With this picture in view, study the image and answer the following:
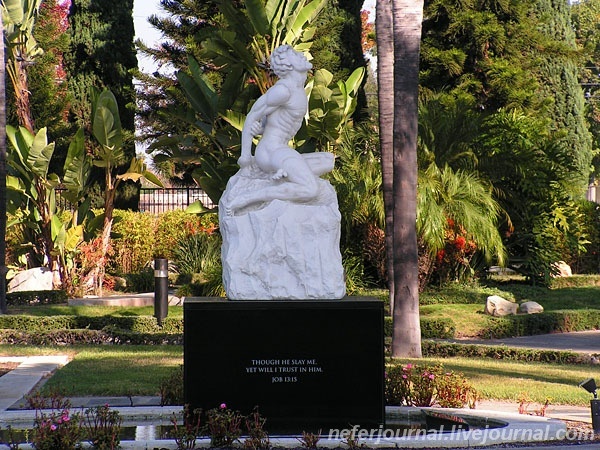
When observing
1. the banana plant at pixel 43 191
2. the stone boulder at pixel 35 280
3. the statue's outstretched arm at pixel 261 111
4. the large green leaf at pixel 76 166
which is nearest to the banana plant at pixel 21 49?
the banana plant at pixel 43 191

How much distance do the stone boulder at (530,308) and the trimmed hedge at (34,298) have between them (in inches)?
350

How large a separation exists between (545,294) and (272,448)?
15222 mm

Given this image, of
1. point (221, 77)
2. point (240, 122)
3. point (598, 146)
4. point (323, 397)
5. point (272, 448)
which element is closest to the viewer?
point (272, 448)

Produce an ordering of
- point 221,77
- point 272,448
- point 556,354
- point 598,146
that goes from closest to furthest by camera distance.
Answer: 1. point 272,448
2. point 556,354
3. point 221,77
4. point 598,146

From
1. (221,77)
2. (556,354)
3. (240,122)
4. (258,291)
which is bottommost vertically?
(556,354)

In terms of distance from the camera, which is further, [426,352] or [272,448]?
[426,352]

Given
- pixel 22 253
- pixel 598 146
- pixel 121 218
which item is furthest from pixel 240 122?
pixel 598 146

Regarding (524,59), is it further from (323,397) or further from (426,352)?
(323,397)

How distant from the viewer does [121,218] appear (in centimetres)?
2277

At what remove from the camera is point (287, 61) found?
9.47 m

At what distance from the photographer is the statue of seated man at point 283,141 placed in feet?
30.8

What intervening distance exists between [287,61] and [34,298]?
12202 millimetres

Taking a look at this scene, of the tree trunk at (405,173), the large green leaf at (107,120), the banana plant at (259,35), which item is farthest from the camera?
the large green leaf at (107,120)

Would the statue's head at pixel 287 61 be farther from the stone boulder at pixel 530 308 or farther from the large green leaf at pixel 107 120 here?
the large green leaf at pixel 107 120
